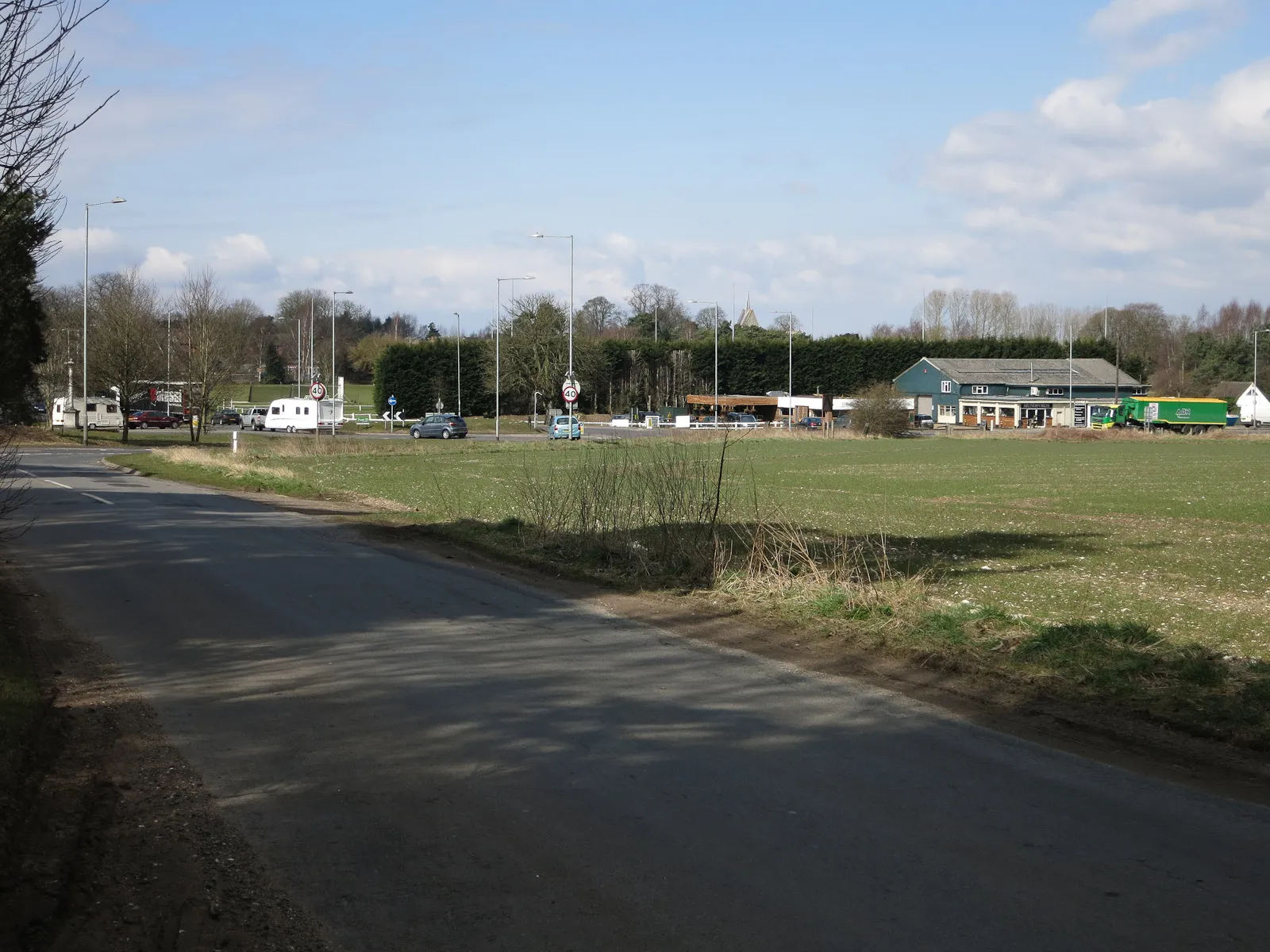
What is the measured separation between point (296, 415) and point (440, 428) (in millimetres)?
9584

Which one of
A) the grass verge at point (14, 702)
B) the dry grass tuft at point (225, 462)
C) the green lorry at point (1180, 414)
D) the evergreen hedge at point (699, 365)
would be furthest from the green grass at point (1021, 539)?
the evergreen hedge at point (699, 365)

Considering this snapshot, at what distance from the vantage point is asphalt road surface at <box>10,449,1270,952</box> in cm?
513

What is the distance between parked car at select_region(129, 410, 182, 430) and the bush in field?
50768 mm

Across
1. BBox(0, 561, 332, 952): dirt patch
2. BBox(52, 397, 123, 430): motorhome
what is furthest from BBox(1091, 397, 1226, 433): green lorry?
BBox(0, 561, 332, 952): dirt patch

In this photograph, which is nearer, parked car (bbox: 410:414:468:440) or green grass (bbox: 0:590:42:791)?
green grass (bbox: 0:590:42:791)

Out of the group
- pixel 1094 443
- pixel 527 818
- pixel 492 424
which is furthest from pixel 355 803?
pixel 492 424

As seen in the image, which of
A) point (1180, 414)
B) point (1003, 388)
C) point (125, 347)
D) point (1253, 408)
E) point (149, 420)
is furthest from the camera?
point (1003, 388)

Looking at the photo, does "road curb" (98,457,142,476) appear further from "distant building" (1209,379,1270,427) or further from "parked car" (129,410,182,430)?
"distant building" (1209,379,1270,427)

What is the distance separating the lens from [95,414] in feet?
278

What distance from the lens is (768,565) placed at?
1450 centimetres

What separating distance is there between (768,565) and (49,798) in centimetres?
923

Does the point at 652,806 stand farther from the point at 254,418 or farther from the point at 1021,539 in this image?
the point at 254,418

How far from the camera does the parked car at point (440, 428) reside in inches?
3137

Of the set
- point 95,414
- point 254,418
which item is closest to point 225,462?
point 254,418
